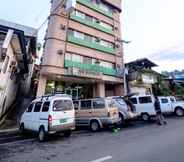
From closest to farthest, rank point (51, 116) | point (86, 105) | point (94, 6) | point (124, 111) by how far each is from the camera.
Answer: point (51, 116) → point (86, 105) → point (124, 111) → point (94, 6)

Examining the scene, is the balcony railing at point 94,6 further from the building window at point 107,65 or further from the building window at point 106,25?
the building window at point 107,65

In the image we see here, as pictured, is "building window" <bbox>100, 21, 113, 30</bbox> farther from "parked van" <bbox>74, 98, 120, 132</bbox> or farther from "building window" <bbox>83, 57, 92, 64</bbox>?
"parked van" <bbox>74, 98, 120, 132</bbox>

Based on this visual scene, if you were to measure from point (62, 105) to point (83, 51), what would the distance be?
16.5 meters

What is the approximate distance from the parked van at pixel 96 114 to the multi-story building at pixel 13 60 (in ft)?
20.2

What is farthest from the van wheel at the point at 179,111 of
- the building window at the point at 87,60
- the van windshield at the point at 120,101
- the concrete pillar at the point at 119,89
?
the building window at the point at 87,60

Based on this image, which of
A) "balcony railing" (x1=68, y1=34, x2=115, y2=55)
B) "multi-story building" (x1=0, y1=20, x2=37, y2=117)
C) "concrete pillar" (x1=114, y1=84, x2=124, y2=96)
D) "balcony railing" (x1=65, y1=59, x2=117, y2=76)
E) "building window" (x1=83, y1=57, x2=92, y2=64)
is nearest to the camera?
"multi-story building" (x1=0, y1=20, x2=37, y2=117)

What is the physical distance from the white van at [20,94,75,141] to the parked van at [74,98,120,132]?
2583mm

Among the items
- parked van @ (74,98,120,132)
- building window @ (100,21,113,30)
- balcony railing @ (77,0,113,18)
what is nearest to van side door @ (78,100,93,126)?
parked van @ (74,98,120,132)

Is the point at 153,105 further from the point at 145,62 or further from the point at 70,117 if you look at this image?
the point at 145,62

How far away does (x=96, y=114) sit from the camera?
44.1ft

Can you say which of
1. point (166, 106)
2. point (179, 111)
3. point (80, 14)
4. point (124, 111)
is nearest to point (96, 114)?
point (124, 111)

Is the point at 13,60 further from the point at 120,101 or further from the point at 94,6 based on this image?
the point at 94,6

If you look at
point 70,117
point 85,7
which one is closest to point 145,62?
point 85,7

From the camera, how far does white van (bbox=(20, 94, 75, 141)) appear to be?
10.2 metres
